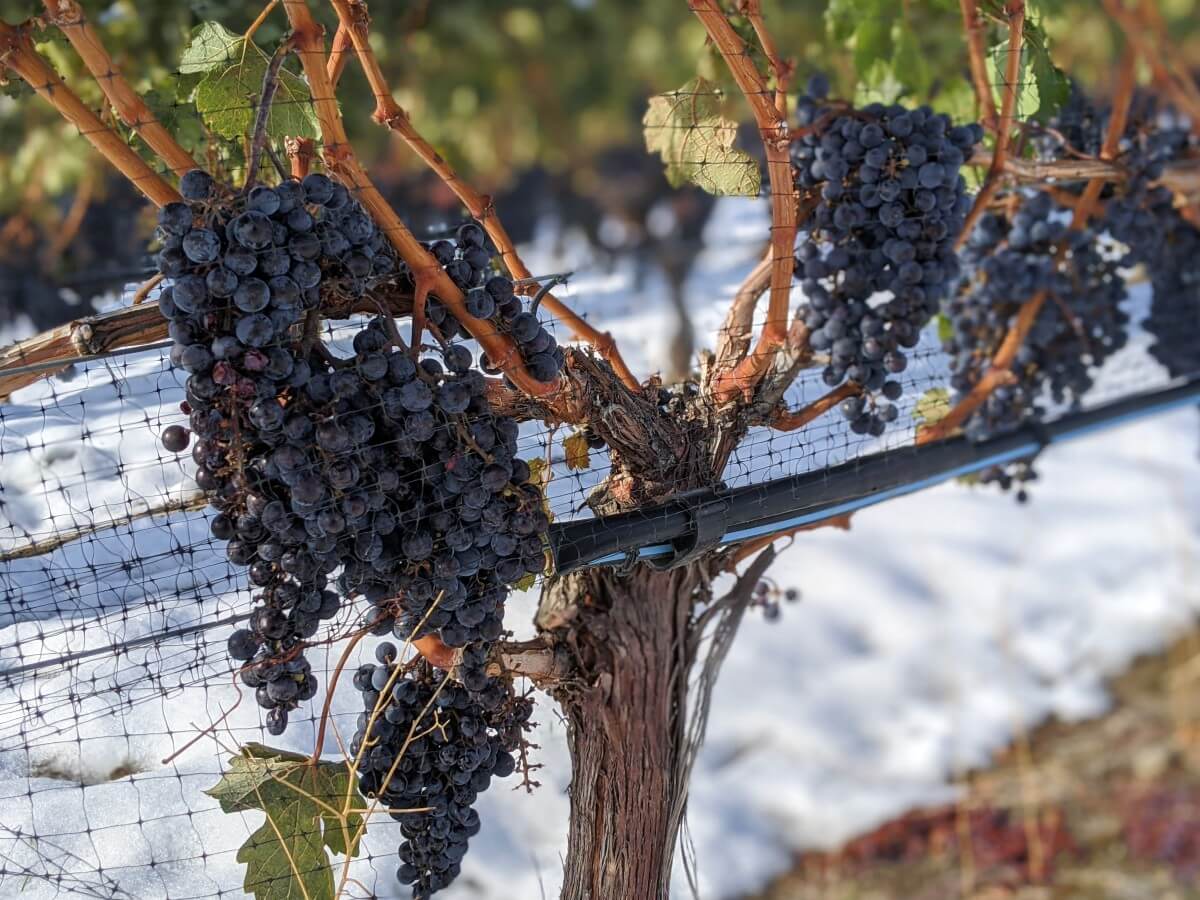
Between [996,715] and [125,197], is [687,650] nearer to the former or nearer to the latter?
[125,197]

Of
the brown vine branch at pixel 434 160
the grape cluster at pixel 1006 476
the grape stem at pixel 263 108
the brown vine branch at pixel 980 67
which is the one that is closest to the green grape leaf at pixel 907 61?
the brown vine branch at pixel 980 67

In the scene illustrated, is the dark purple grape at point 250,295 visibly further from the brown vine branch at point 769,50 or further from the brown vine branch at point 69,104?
the brown vine branch at point 769,50

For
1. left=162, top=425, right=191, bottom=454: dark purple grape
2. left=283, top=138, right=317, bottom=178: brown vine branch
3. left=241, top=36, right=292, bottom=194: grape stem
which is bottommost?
left=162, top=425, right=191, bottom=454: dark purple grape

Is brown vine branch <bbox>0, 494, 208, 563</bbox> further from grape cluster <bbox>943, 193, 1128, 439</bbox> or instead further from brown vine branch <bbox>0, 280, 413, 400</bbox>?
grape cluster <bbox>943, 193, 1128, 439</bbox>

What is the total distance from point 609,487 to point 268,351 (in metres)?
0.41

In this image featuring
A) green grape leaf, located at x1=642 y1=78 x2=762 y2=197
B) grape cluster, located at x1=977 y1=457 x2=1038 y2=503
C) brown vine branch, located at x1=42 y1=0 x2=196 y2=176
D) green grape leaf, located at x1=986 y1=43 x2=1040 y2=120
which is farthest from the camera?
grape cluster, located at x1=977 y1=457 x2=1038 y2=503

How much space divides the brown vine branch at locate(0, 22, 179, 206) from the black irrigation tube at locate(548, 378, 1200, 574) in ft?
1.36

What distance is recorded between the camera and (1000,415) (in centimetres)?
151

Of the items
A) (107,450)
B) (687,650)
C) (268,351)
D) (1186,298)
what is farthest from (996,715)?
(268,351)

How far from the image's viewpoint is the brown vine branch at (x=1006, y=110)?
1074 millimetres

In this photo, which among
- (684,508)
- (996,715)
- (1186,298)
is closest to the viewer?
(684,508)

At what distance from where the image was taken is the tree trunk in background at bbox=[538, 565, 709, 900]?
41.1 inches

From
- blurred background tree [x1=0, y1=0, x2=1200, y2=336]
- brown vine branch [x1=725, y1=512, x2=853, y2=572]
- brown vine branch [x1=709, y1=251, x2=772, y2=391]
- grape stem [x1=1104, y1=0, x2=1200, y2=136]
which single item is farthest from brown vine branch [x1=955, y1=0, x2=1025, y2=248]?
grape stem [x1=1104, y1=0, x2=1200, y2=136]

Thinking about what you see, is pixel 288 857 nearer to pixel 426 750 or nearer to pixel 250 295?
pixel 426 750
